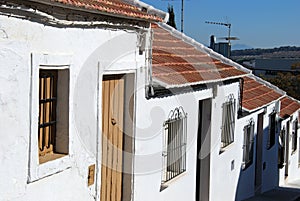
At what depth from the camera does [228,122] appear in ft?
43.1

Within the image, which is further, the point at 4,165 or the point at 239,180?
the point at 239,180

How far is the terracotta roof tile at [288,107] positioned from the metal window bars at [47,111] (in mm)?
14890

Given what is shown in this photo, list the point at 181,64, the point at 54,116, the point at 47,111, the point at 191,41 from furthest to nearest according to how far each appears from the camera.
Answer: the point at 191,41, the point at 181,64, the point at 54,116, the point at 47,111

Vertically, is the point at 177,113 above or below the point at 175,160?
above

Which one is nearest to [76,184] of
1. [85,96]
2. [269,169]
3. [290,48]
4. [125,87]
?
[85,96]

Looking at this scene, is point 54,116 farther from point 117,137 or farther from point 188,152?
point 188,152

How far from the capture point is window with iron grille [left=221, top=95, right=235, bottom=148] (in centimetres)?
1272

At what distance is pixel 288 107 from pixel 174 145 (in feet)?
41.9

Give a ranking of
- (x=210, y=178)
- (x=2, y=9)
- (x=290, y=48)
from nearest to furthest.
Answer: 1. (x=2, y=9)
2. (x=210, y=178)
3. (x=290, y=48)

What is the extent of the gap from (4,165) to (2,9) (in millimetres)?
1475

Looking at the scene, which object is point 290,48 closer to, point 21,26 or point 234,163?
point 234,163

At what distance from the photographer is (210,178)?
11.6 meters

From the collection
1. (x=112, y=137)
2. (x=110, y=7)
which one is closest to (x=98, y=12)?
(x=110, y=7)

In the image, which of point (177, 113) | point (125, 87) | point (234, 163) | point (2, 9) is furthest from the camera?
point (234, 163)
